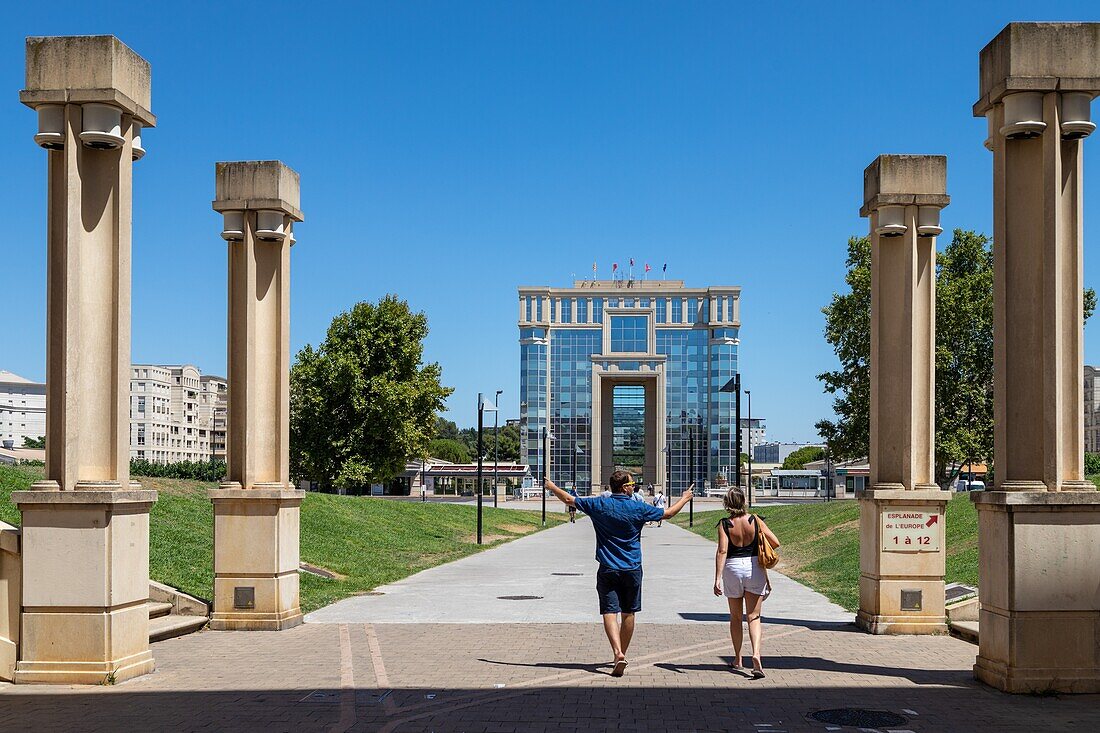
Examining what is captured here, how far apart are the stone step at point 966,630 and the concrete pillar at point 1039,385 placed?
2.41 m

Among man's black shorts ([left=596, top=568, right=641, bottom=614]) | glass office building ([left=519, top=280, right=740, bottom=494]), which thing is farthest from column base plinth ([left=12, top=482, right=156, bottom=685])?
glass office building ([left=519, top=280, right=740, bottom=494])

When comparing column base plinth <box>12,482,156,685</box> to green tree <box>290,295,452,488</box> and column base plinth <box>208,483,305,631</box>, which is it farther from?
green tree <box>290,295,452,488</box>

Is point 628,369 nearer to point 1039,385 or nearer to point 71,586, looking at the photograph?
point 1039,385

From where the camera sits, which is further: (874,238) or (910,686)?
(874,238)

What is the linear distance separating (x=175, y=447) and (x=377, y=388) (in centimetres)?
13631

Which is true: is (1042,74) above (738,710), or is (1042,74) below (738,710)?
above

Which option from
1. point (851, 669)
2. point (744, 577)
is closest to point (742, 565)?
point (744, 577)

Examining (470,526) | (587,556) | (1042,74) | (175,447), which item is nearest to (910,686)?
(1042,74)

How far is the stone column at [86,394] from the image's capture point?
9.36m

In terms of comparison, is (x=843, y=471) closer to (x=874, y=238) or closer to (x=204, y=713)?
(x=874, y=238)

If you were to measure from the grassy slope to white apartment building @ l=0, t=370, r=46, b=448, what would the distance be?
170435mm

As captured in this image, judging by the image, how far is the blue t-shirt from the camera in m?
9.88

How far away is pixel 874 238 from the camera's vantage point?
1355 centimetres

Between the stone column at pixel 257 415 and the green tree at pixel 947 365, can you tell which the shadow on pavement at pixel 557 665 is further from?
the green tree at pixel 947 365
